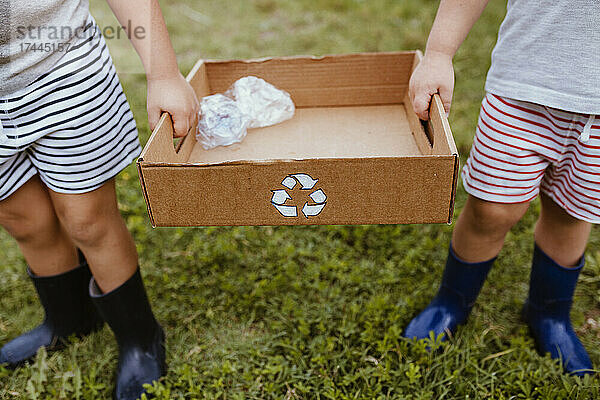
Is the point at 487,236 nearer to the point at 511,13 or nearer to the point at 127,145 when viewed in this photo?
the point at 511,13

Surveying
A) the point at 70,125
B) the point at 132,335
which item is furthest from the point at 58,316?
the point at 70,125

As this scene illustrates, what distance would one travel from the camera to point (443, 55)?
3.70 feet

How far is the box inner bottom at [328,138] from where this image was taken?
3.97ft

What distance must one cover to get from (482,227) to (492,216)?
54 millimetres

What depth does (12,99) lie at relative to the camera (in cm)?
103

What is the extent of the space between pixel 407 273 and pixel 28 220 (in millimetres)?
1076

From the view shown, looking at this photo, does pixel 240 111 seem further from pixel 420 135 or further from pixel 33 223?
pixel 33 223

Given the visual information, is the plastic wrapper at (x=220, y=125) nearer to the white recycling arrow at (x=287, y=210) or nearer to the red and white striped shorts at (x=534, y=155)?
the white recycling arrow at (x=287, y=210)

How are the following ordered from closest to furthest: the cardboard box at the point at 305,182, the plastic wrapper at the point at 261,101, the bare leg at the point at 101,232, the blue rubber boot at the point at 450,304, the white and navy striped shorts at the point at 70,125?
the cardboard box at the point at 305,182 < the white and navy striped shorts at the point at 70,125 < the bare leg at the point at 101,232 < the plastic wrapper at the point at 261,101 < the blue rubber boot at the point at 450,304

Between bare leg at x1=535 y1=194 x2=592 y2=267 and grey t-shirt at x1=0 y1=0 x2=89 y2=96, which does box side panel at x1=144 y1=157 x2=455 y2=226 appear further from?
bare leg at x1=535 y1=194 x2=592 y2=267

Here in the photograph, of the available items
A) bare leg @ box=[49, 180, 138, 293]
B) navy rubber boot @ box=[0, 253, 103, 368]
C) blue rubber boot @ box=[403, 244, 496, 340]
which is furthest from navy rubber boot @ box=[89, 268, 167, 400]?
blue rubber boot @ box=[403, 244, 496, 340]

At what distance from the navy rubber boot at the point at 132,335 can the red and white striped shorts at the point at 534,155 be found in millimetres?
847

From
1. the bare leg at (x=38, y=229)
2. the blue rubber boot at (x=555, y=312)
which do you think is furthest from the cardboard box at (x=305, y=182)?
the blue rubber boot at (x=555, y=312)

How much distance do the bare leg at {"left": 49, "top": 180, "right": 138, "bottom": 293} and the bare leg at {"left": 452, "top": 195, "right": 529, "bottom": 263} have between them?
807mm
